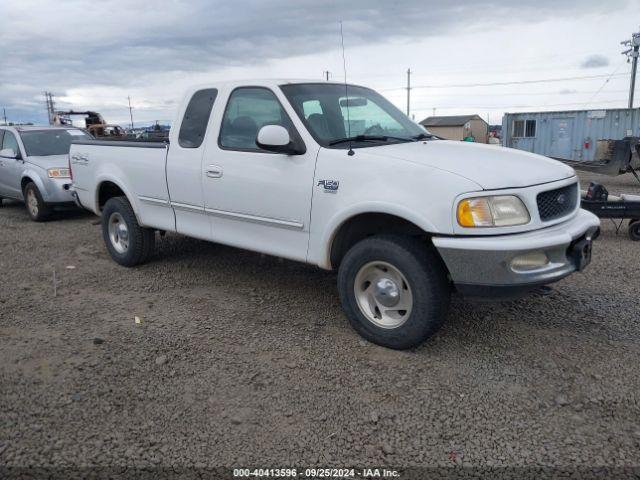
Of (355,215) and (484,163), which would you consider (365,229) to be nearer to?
(355,215)

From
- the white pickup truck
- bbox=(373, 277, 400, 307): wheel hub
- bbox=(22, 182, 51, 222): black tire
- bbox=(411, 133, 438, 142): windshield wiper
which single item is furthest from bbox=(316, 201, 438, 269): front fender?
bbox=(22, 182, 51, 222): black tire

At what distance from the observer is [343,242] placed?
419 centimetres

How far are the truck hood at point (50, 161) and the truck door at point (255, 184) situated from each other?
5773 mm

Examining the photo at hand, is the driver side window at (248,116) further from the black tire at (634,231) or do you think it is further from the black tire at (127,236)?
the black tire at (634,231)

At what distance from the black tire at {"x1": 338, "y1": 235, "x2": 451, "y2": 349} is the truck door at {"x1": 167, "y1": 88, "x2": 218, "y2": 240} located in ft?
5.82

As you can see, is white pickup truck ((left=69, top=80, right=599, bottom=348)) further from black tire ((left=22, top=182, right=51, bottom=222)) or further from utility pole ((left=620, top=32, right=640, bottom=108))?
utility pole ((left=620, top=32, right=640, bottom=108))

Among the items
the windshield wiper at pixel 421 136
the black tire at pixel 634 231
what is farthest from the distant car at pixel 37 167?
the black tire at pixel 634 231

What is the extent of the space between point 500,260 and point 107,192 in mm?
4941

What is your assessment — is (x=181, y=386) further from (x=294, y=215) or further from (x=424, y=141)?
(x=424, y=141)

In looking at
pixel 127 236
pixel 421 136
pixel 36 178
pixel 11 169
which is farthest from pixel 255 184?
pixel 11 169

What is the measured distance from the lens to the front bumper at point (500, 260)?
131 inches

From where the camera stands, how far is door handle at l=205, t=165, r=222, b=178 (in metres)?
4.72

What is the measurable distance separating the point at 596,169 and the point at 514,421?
7.94 m

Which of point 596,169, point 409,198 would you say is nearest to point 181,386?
point 409,198
